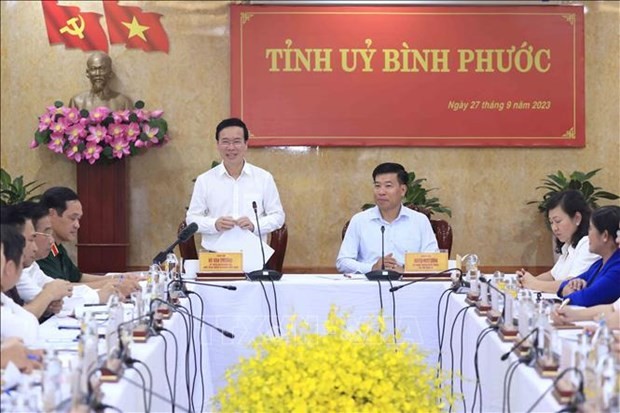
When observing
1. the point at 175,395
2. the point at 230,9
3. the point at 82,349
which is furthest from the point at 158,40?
the point at 82,349

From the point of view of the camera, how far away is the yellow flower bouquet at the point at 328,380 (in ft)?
8.09

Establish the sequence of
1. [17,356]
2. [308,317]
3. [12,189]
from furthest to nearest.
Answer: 1. [12,189]
2. [308,317]
3. [17,356]

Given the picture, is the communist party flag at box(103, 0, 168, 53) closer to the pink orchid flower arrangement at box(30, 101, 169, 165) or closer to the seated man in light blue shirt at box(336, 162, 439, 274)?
the pink orchid flower arrangement at box(30, 101, 169, 165)

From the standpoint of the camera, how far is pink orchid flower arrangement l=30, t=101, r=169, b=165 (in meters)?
7.21

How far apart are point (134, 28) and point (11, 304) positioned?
5.03 meters

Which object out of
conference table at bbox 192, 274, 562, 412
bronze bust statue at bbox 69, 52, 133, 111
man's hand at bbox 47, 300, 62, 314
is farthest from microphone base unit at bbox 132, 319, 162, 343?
bronze bust statue at bbox 69, 52, 133, 111

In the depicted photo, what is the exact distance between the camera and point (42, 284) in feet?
13.3

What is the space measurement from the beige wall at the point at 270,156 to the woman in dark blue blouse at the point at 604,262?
372 cm

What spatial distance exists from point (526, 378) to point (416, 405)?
0.33 m

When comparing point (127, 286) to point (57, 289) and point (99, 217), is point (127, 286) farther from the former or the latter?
point (99, 217)

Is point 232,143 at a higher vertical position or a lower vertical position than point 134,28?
lower

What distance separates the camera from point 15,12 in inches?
307

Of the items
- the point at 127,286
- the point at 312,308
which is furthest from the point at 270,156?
the point at 127,286

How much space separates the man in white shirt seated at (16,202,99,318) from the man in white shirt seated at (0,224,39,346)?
1.92 feet
